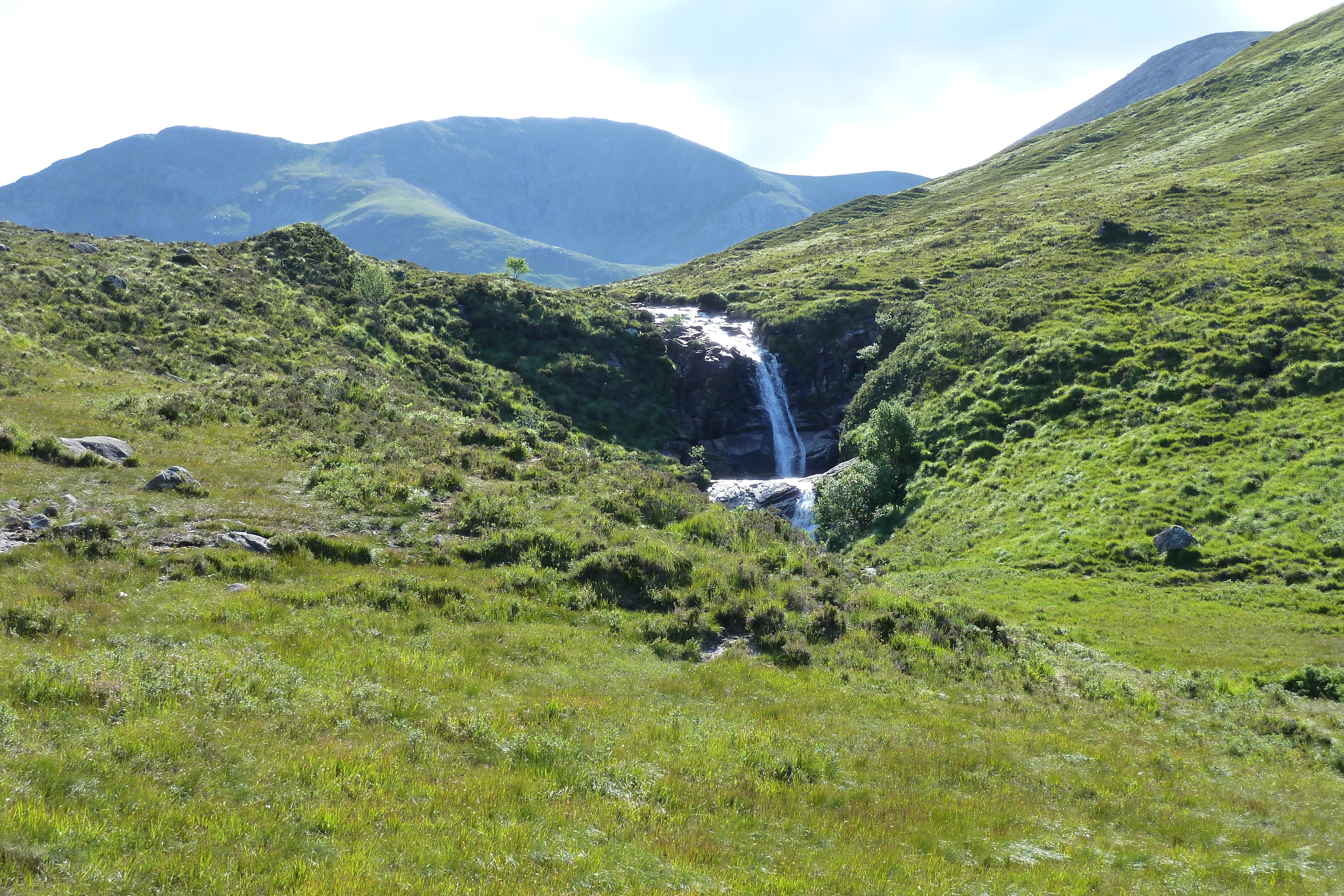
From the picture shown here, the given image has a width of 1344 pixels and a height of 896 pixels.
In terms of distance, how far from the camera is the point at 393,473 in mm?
27297

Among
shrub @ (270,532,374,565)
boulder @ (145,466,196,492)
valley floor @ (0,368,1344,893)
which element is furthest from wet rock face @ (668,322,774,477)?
boulder @ (145,466,196,492)

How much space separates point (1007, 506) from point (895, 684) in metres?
27.3

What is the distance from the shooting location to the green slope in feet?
113

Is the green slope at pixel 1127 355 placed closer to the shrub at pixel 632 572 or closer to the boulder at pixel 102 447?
the shrub at pixel 632 572

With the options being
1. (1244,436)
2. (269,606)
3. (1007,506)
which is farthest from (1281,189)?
(269,606)

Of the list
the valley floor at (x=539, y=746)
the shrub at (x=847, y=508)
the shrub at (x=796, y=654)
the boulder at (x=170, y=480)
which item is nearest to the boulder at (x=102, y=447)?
the valley floor at (x=539, y=746)

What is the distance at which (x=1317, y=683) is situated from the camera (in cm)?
2012

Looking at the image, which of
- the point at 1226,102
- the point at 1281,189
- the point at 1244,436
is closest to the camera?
the point at 1244,436

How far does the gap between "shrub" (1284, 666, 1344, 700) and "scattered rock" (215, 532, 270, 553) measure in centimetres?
3075

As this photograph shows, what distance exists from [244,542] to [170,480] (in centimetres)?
569

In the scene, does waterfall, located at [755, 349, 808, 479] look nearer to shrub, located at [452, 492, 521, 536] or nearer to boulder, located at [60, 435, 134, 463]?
shrub, located at [452, 492, 521, 536]

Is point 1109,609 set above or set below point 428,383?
below

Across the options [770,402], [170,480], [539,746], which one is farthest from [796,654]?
[770,402]

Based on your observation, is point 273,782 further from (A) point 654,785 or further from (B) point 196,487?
(B) point 196,487
